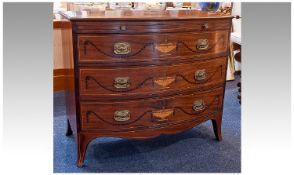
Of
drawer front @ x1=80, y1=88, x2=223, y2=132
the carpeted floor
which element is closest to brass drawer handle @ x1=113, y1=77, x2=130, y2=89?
drawer front @ x1=80, y1=88, x2=223, y2=132

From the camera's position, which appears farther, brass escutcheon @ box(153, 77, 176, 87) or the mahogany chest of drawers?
brass escutcheon @ box(153, 77, 176, 87)

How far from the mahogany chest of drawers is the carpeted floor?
0.19m

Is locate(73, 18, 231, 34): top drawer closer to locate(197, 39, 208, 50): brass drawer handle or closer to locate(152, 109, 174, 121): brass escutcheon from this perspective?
locate(197, 39, 208, 50): brass drawer handle

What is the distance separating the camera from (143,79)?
1873 mm

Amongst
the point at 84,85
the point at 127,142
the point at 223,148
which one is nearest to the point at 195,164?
the point at 223,148

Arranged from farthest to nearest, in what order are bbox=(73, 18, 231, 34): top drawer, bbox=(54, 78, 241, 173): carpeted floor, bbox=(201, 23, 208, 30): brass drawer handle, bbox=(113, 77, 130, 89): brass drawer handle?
bbox=(54, 78, 241, 173): carpeted floor, bbox=(201, 23, 208, 30): brass drawer handle, bbox=(113, 77, 130, 89): brass drawer handle, bbox=(73, 18, 231, 34): top drawer

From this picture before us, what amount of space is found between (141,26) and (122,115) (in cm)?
53

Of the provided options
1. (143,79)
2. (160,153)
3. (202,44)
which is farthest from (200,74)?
(160,153)

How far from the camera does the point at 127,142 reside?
2449 millimetres

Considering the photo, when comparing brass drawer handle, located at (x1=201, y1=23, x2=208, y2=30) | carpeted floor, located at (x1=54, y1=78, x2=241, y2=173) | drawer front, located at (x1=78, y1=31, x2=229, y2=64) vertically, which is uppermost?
brass drawer handle, located at (x1=201, y1=23, x2=208, y2=30)

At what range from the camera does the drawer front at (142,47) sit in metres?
1.75

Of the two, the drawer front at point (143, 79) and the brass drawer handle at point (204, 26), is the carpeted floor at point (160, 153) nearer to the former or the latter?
the drawer front at point (143, 79)

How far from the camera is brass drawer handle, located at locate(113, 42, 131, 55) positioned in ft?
5.80

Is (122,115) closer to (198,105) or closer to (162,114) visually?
(162,114)
